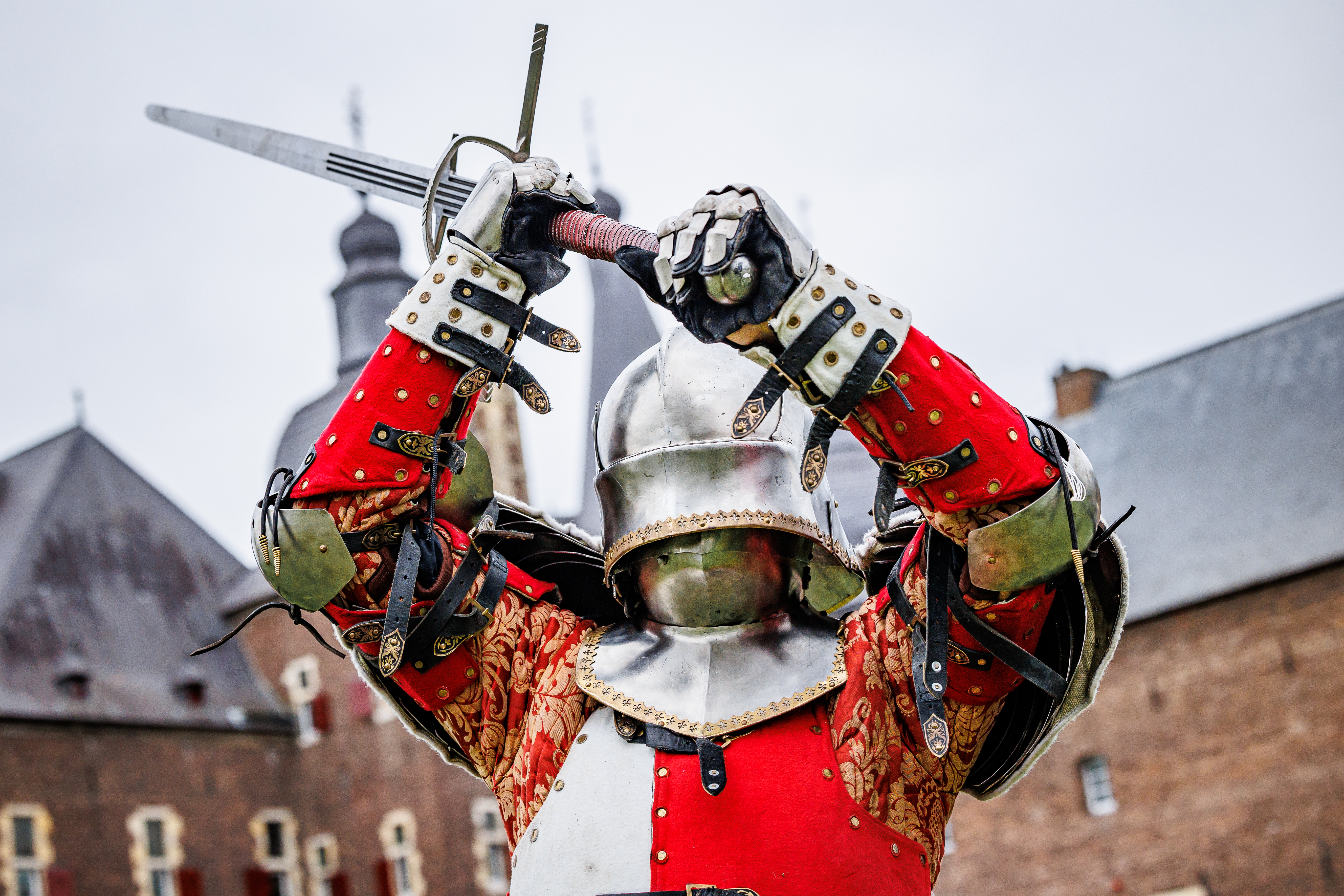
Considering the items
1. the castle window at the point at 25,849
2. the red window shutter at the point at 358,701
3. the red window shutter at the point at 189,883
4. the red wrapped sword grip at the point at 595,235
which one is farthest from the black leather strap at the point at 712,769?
the red window shutter at the point at 358,701

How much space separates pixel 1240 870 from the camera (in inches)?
1000

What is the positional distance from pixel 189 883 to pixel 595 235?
2369 centimetres

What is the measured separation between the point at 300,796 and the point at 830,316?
2633 centimetres

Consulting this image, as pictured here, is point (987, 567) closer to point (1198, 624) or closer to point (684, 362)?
point (684, 362)

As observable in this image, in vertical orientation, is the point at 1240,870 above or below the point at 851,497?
below

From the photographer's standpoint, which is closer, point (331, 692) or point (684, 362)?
point (684, 362)

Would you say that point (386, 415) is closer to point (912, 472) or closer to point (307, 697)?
point (912, 472)

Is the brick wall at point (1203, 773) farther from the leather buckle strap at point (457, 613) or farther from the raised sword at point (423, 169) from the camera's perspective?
the leather buckle strap at point (457, 613)

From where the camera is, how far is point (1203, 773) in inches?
1024

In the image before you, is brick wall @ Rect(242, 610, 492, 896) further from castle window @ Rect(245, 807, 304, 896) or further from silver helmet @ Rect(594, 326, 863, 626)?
silver helmet @ Rect(594, 326, 863, 626)

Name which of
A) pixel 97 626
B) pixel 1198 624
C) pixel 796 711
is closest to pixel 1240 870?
pixel 1198 624

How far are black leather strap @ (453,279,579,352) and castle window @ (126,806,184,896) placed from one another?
22826mm

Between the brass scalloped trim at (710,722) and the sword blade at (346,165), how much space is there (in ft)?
4.95

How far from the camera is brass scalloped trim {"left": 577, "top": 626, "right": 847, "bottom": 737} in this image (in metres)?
4.66
